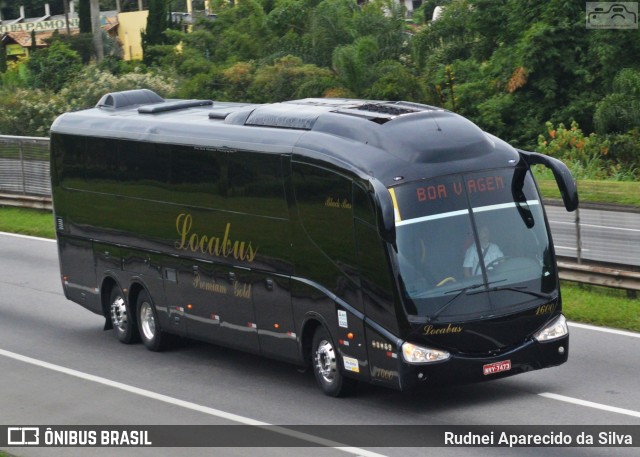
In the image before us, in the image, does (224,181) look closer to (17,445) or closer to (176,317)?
(176,317)

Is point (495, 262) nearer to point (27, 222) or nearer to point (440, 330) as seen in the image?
point (440, 330)

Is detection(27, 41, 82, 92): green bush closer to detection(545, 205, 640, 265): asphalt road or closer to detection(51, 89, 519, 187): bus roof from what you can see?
detection(545, 205, 640, 265): asphalt road

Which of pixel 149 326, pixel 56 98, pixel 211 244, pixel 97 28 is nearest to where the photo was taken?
pixel 211 244

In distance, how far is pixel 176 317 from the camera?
16812mm

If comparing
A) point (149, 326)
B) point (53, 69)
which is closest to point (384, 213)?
point (149, 326)

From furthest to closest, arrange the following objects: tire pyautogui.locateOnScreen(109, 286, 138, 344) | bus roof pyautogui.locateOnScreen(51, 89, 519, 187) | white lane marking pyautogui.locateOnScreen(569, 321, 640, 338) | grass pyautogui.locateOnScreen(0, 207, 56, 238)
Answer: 1. grass pyautogui.locateOnScreen(0, 207, 56, 238)
2. tire pyautogui.locateOnScreen(109, 286, 138, 344)
3. white lane marking pyautogui.locateOnScreen(569, 321, 640, 338)
4. bus roof pyautogui.locateOnScreen(51, 89, 519, 187)

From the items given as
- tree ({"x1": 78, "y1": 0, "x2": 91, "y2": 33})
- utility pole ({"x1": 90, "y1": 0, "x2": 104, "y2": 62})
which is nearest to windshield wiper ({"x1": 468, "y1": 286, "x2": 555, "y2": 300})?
utility pole ({"x1": 90, "y1": 0, "x2": 104, "y2": 62})

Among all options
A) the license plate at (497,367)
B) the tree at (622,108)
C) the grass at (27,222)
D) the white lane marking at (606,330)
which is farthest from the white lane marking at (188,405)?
the tree at (622,108)

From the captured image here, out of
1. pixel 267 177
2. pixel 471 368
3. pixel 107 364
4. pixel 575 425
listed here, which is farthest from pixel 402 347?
pixel 107 364

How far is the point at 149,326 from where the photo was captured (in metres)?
17.7

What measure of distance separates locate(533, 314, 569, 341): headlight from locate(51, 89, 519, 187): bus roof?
178 centimetres

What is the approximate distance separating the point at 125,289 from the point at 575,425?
7.91 meters

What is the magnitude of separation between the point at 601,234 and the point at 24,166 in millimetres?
18474

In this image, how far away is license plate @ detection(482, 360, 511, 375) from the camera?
1279 cm
